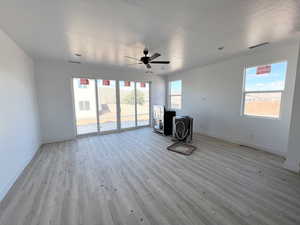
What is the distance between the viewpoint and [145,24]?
204 cm

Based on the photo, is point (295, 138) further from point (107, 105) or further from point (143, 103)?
point (107, 105)

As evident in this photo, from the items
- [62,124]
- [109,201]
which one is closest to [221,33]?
[109,201]

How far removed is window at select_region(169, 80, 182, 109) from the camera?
611 centimetres

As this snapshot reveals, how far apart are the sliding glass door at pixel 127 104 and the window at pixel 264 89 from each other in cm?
414

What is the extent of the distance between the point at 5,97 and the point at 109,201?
243 centimetres

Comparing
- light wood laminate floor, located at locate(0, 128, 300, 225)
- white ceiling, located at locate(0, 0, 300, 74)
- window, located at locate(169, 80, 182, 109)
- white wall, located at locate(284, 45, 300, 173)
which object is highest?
white ceiling, located at locate(0, 0, 300, 74)

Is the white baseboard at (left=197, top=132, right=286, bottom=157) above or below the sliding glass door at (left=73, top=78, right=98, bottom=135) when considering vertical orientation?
below

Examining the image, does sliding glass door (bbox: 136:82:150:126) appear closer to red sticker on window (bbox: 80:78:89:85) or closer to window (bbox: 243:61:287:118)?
red sticker on window (bbox: 80:78:89:85)

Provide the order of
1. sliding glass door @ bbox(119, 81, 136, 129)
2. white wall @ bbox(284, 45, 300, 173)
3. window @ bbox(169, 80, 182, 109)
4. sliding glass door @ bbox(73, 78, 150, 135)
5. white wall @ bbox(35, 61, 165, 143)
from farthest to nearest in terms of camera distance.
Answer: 1. window @ bbox(169, 80, 182, 109)
2. sliding glass door @ bbox(119, 81, 136, 129)
3. sliding glass door @ bbox(73, 78, 150, 135)
4. white wall @ bbox(35, 61, 165, 143)
5. white wall @ bbox(284, 45, 300, 173)

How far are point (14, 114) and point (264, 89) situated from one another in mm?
5762

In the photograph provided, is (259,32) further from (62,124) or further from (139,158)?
(62,124)

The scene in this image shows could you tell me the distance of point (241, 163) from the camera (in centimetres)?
277

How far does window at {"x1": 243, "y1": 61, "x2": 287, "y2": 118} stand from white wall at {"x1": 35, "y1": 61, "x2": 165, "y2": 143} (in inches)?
194

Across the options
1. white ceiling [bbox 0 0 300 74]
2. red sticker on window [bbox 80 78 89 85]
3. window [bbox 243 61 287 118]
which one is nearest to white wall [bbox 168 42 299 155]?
window [bbox 243 61 287 118]
